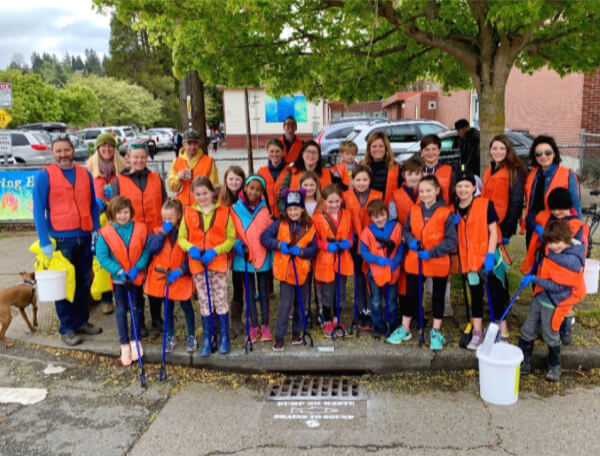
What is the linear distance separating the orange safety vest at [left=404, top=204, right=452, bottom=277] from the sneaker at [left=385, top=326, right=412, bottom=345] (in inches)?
24.1

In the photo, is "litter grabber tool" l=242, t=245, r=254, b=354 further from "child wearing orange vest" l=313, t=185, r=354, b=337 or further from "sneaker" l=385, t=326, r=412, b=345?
"sneaker" l=385, t=326, r=412, b=345

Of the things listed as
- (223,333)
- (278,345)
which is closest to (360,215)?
(278,345)

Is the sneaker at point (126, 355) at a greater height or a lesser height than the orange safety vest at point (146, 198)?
Result: lesser

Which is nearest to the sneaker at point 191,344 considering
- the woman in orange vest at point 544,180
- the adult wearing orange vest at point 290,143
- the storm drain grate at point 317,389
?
the storm drain grate at point 317,389

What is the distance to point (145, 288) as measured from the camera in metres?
4.77

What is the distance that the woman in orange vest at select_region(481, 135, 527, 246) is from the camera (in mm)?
4805

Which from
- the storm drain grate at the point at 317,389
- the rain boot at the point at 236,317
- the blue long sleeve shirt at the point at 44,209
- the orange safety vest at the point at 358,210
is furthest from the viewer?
the rain boot at the point at 236,317

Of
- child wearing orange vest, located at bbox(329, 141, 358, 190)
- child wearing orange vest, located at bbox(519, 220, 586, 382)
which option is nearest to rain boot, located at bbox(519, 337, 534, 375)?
child wearing orange vest, located at bbox(519, 220, 586, 382)

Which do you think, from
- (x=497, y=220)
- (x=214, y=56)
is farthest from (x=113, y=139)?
(x=497, y=220)

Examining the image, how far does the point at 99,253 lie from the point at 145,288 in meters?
0.53

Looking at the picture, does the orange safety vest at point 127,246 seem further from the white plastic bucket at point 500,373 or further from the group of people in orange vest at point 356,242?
the white plastic bucket at point 500,373

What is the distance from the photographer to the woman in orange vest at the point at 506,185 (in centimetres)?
480

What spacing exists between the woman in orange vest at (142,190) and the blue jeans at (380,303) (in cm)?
223

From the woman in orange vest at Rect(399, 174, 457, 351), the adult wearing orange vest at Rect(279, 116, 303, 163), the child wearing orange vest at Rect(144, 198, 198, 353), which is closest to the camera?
the woman in orange vest at Rect(399, 174, 457, 351)
